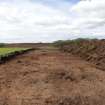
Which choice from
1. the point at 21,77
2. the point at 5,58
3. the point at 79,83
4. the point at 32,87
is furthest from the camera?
the point at 5,58

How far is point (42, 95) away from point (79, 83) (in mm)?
3079

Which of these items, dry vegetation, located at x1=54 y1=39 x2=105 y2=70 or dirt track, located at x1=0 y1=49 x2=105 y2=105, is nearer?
dirt track, located at x1=0 y1=49 x2=105 y2=105

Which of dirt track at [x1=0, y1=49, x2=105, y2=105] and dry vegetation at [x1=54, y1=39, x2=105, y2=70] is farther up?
dry vegetation at [x1=54, y1=39, x2=105, y2=70]

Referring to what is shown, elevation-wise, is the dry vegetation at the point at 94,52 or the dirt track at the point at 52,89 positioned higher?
the dry vegetation at the point at 94,52

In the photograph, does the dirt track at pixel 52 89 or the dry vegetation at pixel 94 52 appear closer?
the dirt track at pixel 52 89

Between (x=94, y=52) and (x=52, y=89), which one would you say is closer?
(x=52, y=89)

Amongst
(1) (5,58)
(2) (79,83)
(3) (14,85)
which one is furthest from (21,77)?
(1) (5,58)

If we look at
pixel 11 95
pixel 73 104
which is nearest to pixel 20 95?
pixel 11 95

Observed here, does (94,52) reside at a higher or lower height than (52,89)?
higher

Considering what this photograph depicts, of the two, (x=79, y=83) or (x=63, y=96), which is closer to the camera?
(x=63, y=96)

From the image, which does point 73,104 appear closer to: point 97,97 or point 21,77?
point 97,97

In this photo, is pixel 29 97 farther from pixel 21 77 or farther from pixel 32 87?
pixel 21 77

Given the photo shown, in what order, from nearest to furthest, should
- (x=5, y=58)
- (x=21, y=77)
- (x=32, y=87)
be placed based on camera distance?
(x=32, y=87) < (x=21, y=77) < (x=5, y=58)

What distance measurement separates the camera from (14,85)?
484 inches
